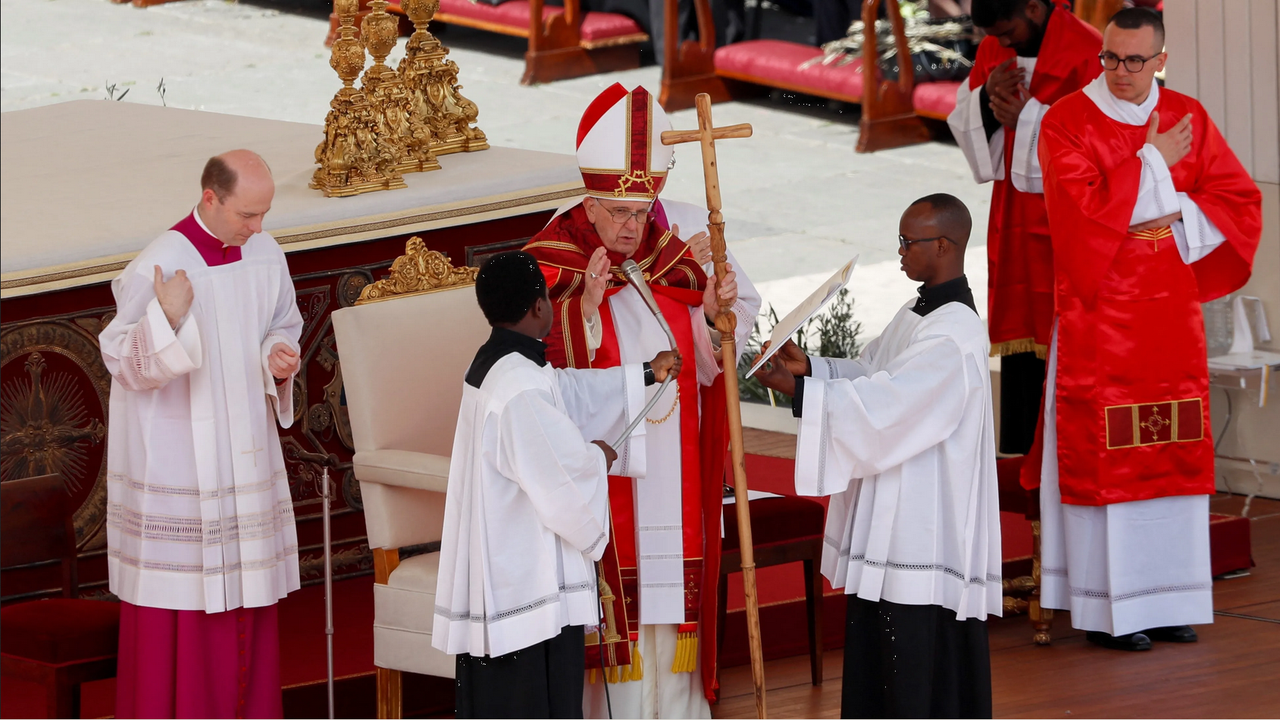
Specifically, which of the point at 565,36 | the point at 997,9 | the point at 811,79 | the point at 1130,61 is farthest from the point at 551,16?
the point at 1130,61

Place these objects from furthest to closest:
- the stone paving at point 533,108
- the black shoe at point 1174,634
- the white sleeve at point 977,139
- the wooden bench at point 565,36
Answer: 1. the wooden bench at point 565,36
2. the stone paving at point 533,108
3. the white sleeve at point 977,139
4. the black shoe at point 1174,634

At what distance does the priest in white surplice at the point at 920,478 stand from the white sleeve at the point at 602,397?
0.99 ft

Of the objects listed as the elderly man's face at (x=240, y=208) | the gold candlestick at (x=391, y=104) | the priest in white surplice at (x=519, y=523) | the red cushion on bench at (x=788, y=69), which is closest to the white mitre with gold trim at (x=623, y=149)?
the priest in white surplice at (x=519, y=523)

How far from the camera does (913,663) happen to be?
4031 mm

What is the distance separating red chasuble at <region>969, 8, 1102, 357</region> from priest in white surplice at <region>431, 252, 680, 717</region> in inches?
96.7

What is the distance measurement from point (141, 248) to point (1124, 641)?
310 centimetres

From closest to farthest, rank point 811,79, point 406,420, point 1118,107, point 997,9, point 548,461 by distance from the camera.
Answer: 1. point 548,461
2. point 406,420
3. point 1118,107
4. point 997,9
5. point 811,79

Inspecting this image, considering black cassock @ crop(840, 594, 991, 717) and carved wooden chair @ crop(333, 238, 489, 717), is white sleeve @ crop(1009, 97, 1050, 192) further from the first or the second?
black cassock @ crop(840, 594, 991, 717)

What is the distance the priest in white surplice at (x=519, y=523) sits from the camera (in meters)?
3.67

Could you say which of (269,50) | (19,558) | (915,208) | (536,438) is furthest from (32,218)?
(269,50)

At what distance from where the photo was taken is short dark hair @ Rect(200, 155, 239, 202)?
4027mm

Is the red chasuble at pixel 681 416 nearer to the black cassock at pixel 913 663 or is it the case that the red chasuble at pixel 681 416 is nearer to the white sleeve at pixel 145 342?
the black cassock at pixel 913 663

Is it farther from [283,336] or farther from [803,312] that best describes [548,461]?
[283,336]

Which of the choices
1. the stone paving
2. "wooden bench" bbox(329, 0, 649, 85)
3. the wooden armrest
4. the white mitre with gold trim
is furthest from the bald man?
"wooden bench" bbox(329, 0, 649, 85)
